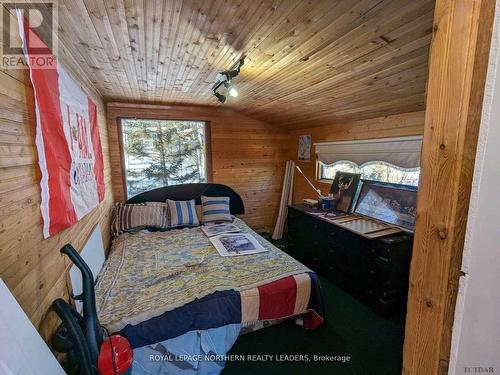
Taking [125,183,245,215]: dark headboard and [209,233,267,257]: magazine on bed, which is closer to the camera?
[209,233,267,257]: magazine on bed

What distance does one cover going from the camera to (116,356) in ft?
3.89

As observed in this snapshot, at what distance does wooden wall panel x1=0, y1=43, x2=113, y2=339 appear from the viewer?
3.00ft

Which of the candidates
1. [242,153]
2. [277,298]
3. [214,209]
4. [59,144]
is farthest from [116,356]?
[242,153]

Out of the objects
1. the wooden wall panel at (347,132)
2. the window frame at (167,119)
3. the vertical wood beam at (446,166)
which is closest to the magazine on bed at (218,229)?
the window frame at (167,119)

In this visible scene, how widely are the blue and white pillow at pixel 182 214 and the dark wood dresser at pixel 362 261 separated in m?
1.46

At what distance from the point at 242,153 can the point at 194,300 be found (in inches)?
106

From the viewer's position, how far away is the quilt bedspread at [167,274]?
1524 mm

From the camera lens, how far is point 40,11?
1.20 meters

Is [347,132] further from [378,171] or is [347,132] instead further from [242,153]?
[242,153]

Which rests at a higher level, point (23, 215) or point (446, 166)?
point (446, 166)

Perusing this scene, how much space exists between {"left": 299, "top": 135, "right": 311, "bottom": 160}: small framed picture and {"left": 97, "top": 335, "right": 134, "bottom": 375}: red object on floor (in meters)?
3.19

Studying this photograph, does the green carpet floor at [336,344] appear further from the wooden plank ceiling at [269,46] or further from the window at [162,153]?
the window at [162,153]

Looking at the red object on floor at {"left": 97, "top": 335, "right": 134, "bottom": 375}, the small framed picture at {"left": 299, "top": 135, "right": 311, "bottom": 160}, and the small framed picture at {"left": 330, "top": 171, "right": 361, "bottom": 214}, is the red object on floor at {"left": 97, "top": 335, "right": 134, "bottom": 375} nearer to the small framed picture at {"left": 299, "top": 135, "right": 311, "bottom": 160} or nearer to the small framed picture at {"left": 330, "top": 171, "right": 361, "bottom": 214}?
the small framed picture at {"left": 330, "top": 171, "right": 361, "bottom": 214}

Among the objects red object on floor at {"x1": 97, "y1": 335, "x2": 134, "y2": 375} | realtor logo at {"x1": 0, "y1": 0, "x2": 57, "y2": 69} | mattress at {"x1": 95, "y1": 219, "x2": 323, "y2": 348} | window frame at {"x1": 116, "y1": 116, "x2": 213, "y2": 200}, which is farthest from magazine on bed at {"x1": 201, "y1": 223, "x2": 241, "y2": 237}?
realtor logo at {"x1": 0, "y1": 0, "x2": 57, "y2": 69}
